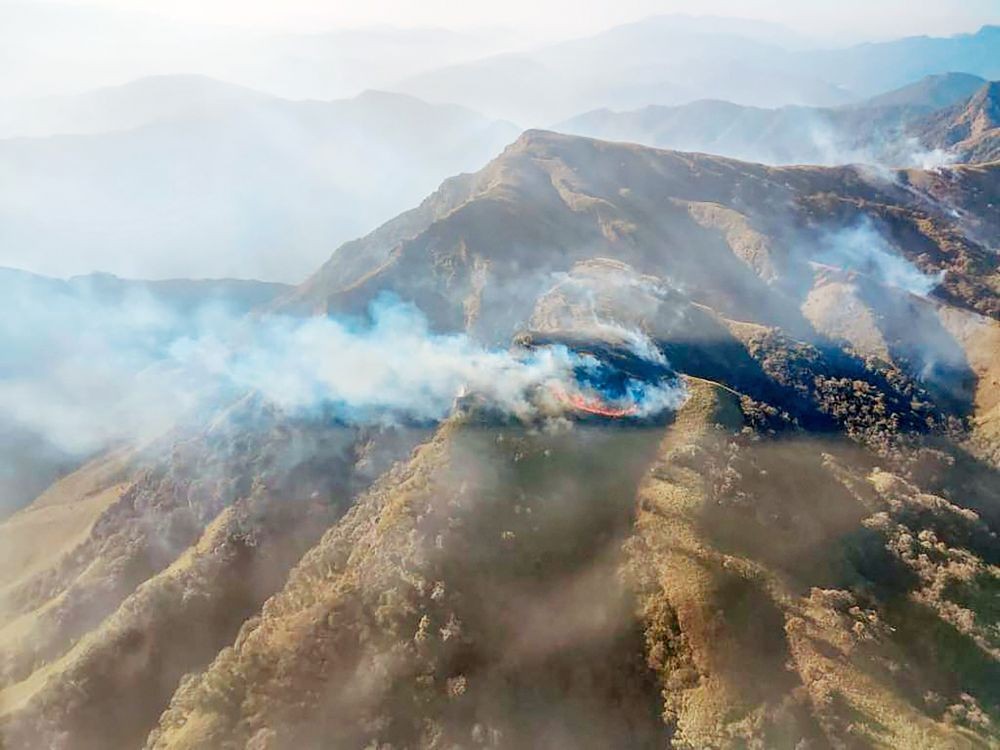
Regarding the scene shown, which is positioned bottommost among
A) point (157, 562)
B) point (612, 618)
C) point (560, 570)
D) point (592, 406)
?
point (157, 562)

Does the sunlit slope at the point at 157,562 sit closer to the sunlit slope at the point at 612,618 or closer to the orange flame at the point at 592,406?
the sunlit slope at the point at 612,618

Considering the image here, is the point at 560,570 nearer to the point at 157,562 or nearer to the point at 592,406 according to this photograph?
the point at 592,406

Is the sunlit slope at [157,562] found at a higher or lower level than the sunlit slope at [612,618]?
lower

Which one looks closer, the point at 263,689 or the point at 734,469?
the point at 263,689

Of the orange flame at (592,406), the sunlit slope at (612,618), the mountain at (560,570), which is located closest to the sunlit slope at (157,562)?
the mountain at (560,570)

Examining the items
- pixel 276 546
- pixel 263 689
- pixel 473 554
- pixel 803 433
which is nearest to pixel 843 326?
pixel 803 433

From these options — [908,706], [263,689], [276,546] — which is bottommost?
[276,546]

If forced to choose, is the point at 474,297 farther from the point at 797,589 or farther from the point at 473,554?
the point at 797,589

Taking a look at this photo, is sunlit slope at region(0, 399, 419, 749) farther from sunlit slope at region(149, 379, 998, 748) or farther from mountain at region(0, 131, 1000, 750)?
sunlit slope at region(149, 379, 998, 748)

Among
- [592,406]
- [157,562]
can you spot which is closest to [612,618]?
[592,406]
